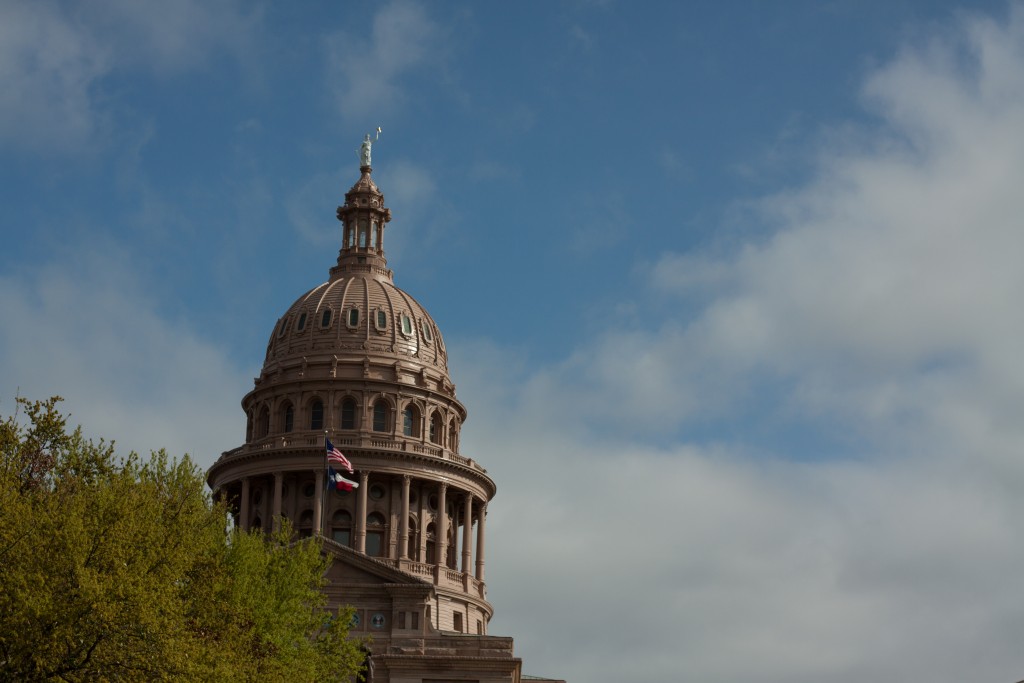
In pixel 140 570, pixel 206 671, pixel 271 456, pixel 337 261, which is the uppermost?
pixel 337 261

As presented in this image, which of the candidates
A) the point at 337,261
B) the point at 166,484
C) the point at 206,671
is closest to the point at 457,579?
the point at 337,261

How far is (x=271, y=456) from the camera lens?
101562 mm

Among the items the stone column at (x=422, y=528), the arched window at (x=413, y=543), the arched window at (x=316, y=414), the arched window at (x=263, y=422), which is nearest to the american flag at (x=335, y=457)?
the arched window at (x=413, y=543)

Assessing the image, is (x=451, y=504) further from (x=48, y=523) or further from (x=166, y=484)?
(x=48, y=523)

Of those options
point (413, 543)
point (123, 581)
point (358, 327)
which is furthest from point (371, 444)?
point (123, 581)

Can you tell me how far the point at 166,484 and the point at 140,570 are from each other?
32.7 feet

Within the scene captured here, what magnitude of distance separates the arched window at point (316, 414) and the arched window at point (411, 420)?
17.6 ft

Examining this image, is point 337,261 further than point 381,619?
Yes

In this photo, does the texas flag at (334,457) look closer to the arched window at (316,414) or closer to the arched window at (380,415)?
the arched window at (380,415)

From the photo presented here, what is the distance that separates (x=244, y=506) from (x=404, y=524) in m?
10.7

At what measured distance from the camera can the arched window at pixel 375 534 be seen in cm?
10031

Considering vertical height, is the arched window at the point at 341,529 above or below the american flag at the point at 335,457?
below

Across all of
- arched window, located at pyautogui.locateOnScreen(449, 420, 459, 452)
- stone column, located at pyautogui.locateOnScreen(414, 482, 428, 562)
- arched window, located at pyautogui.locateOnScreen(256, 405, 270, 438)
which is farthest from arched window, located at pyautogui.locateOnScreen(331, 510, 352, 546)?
arched window, located at pyautogui.locateOnScreen(449, 420, 459, 452)

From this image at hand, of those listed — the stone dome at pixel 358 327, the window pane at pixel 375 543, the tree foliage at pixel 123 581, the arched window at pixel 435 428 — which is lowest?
the tree foliage at pixel 123 581
